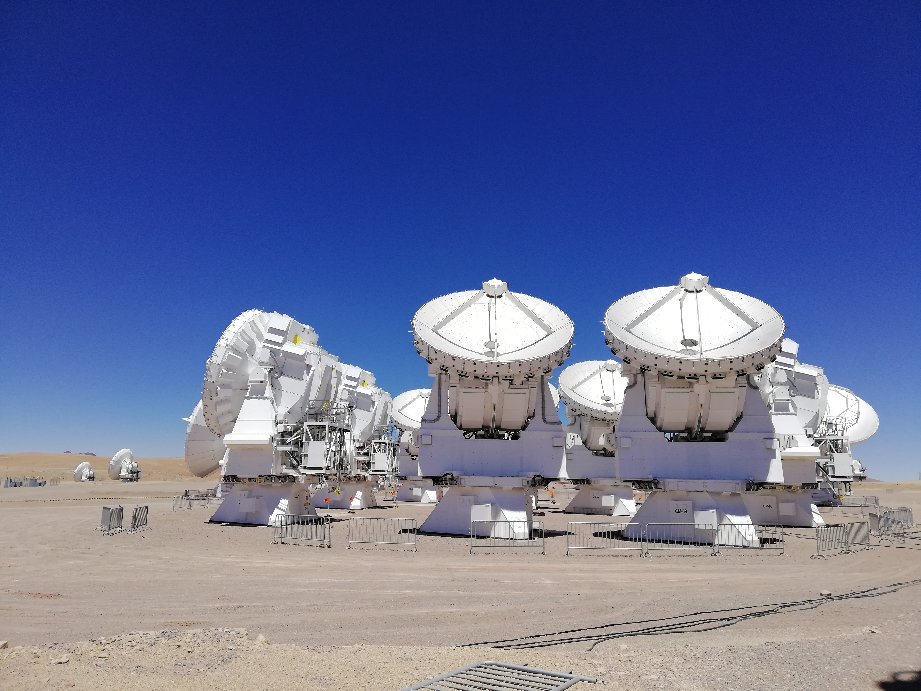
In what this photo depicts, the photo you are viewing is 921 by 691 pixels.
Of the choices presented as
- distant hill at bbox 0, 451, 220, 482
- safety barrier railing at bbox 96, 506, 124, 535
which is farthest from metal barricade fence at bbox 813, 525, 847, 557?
distant hill at bbox 0, 451, 220, 482

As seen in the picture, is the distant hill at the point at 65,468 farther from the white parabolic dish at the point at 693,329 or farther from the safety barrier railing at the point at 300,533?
the white parabolic dish at the point at 693,329

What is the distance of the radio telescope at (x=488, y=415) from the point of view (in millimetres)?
23438

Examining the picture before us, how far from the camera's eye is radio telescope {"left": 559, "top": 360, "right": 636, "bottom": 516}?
37406mm

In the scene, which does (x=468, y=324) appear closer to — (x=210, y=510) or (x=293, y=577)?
(x=293, y=577)

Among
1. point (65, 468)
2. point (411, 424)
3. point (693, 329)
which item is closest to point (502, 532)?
point (693, 329)

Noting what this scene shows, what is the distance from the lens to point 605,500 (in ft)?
126

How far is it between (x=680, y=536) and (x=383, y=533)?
33.4ft

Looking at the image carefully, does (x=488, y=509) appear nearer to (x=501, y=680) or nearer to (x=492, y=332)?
(x=492, y=332)

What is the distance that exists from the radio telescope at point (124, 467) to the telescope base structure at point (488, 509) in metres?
62.2

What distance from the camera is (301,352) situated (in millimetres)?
28562

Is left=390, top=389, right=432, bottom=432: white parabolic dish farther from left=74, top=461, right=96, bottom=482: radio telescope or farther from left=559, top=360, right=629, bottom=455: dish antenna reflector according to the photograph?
left=74, top=461, right=96, bottom=482: radio telescope

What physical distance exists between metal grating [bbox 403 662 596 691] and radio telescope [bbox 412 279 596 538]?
15498mm

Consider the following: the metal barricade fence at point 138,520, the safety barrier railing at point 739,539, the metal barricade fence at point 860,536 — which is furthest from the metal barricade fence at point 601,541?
the metal barricade fence at point 138,520

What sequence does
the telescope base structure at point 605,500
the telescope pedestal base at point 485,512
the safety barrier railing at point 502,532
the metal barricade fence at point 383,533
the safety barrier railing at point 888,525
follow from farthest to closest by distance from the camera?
the telescope base structure at point 605,500 → the safety barrier railing at point 888,525 → the telescope pedestal base at point 485,512 → the safety barrier railing at point 502,532 → the metal barricade fence at point 383,533
